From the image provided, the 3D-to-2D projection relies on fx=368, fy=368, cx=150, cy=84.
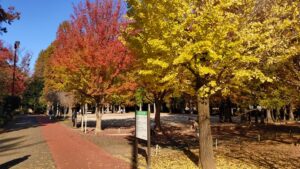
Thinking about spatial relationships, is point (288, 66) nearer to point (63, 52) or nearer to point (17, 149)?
point (17, 149)

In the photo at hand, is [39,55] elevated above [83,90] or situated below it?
above

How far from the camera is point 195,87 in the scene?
12945 millimetres

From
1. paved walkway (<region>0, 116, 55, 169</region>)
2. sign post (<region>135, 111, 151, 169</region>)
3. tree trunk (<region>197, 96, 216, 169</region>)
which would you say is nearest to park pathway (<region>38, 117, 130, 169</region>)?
paved walkway (<region>0, 116, 55, 169</region>)

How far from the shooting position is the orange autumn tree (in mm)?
25969

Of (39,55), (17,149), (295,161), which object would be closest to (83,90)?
(17,149)

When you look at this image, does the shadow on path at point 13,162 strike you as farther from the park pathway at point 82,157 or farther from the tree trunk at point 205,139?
the tree trunk at point 205,139

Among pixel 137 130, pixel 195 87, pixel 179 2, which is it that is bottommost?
pixel 137 130

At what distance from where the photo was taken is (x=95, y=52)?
2588cm

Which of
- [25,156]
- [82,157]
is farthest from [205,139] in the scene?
[25,156]

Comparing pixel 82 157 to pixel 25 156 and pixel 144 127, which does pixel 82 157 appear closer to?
pixel 25 156

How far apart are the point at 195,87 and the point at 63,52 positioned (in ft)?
55.9

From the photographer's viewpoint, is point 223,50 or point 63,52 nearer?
point 223,50

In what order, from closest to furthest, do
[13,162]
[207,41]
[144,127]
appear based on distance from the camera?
[207,41], [144,127], [13,162]

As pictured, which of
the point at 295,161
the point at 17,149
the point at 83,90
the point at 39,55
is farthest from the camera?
the point at 39,55
